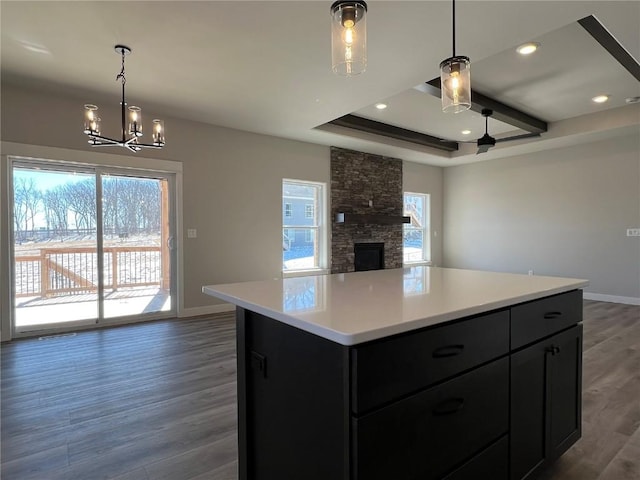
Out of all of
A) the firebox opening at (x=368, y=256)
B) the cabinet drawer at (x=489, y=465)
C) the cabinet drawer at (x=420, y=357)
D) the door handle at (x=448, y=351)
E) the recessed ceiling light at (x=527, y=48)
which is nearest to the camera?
the cabinet drawer at (x=420, y=357)

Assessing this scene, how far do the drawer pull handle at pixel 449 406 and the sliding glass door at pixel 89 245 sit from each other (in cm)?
448

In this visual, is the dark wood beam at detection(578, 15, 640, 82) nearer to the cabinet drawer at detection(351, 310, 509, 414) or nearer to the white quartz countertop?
the white quartz countertop

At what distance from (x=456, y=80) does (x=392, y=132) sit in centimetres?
425

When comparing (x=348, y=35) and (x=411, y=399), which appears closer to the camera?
(x=411, y=399)

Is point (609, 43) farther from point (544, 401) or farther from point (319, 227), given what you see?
point (319, 227)

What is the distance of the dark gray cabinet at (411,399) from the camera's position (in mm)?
972

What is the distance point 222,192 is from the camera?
5297 millimetres

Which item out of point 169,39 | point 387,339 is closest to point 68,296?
point 169,39

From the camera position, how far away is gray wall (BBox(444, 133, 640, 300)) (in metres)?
5.76

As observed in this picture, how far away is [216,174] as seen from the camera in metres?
5.23

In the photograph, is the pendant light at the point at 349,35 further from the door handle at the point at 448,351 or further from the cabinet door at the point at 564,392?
the cabinet door at the point at 564,392

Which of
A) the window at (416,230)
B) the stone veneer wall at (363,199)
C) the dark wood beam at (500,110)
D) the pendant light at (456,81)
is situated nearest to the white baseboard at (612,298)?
the dark wood beam at (500,110)

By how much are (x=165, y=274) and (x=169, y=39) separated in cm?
308

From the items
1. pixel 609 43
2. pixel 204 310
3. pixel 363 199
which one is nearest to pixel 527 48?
pixel 609 43
